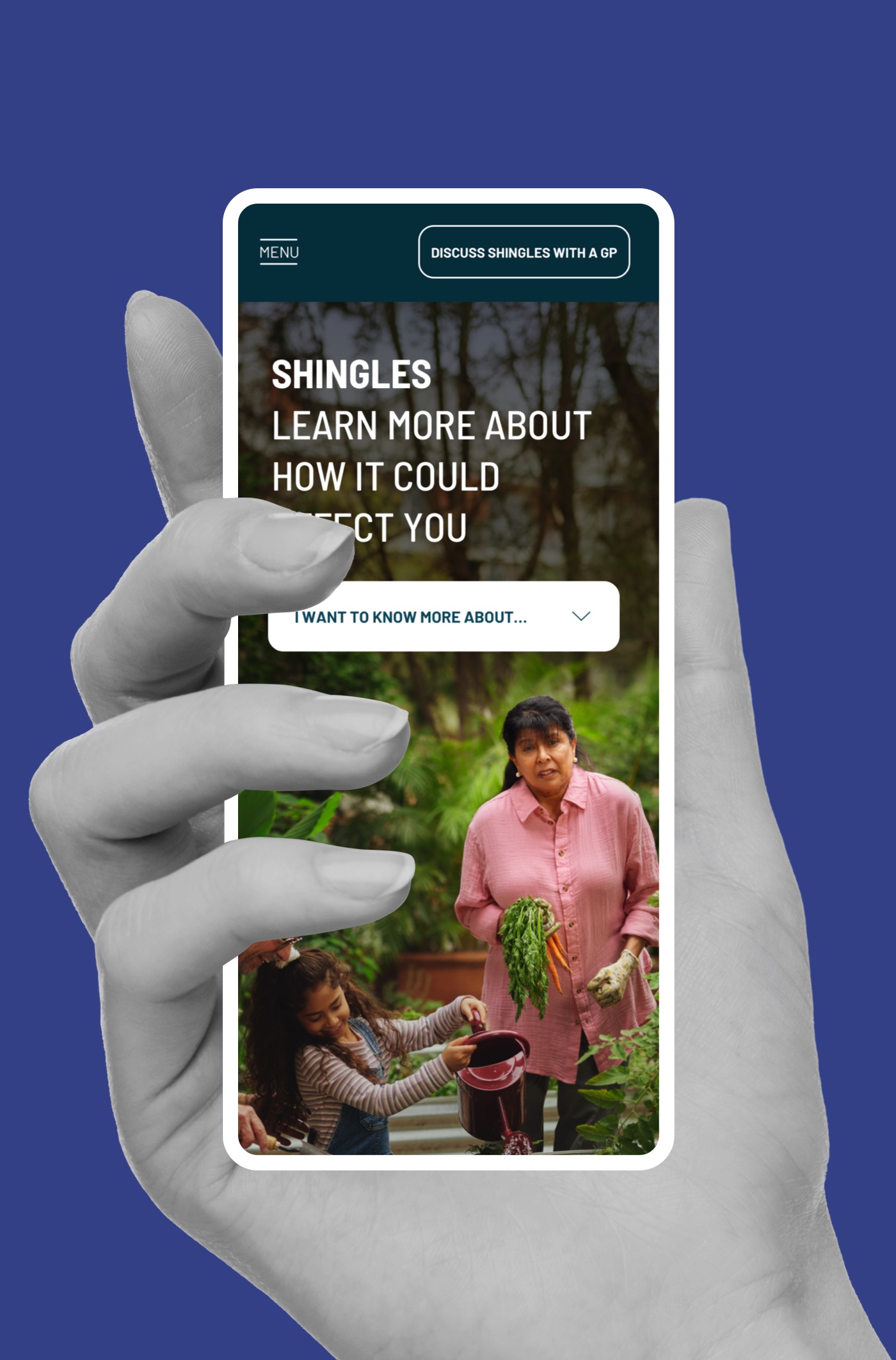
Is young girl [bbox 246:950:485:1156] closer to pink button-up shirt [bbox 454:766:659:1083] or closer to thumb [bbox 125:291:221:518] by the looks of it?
pink button-up shirt [bbox 454:766:659:1083]

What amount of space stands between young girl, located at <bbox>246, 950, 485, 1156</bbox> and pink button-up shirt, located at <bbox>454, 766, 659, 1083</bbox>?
98 millimetres

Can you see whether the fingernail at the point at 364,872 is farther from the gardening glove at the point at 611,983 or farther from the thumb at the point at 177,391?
the thumb at the point at 177,391

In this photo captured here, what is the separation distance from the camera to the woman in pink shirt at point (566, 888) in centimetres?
148

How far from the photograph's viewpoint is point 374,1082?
1.49 m

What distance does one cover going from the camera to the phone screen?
1475mm

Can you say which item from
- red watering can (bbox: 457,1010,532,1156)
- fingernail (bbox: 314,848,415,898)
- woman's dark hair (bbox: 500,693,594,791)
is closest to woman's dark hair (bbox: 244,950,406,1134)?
red watering can (bbox: 457,1010,532,1156)

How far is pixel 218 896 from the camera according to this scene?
1.38 metres

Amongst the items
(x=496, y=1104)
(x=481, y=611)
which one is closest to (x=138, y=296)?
(x=481, y=611)

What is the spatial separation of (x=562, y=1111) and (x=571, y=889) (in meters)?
0.32

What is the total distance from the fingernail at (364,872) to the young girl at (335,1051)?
0.77ft

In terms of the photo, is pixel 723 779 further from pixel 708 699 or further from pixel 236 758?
pixel 236 758

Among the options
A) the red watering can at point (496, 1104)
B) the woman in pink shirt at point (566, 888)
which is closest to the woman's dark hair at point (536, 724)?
the woman in pink shirt at point (566, 888)

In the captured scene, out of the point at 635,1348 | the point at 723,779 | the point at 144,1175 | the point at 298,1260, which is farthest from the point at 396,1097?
the point at 723,779

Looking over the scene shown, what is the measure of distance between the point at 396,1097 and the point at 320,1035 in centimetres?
14
